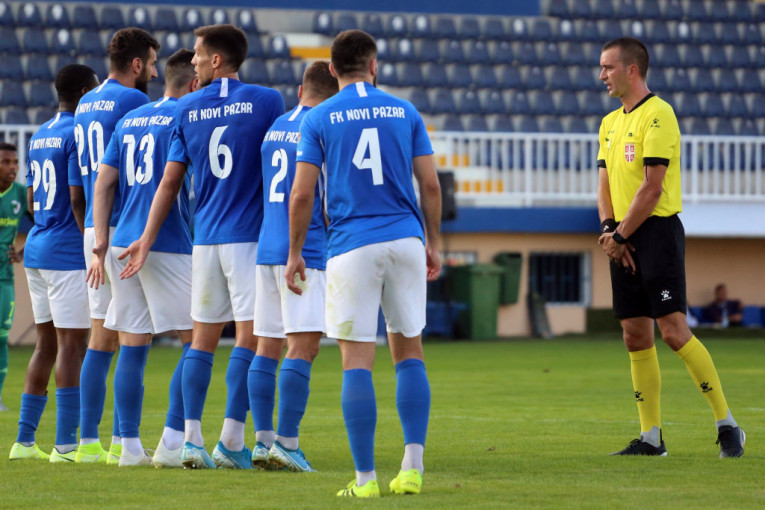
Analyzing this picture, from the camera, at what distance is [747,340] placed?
63.3 feet

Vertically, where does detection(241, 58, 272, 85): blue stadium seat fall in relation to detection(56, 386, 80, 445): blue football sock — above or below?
above

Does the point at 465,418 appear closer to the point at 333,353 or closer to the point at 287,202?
the point at 287,202

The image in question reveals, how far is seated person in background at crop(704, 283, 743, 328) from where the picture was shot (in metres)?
21.7

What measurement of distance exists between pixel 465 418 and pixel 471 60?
18.4 m

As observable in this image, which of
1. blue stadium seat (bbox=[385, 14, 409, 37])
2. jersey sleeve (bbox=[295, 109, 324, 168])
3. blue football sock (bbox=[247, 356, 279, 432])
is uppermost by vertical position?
blue stadium seat (bbox=[385, 14, 409, 37])

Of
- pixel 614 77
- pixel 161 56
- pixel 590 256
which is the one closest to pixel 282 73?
pixel 161 56

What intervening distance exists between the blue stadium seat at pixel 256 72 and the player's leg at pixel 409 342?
19.0m

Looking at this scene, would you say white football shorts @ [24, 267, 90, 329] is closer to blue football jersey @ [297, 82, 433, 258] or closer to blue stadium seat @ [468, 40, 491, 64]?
blue football jersey @ [297, 82, 433, 258]

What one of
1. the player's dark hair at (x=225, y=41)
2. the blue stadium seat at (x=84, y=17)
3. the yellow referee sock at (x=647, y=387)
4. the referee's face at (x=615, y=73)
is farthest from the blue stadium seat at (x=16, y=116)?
the yellow referee sock at (x=647, y=387)

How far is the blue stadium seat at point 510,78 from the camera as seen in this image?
2592 centimetres

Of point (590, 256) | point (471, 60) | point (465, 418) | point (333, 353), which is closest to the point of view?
point (465, 418)

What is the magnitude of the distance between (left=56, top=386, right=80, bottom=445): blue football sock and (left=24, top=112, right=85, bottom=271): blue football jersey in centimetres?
69

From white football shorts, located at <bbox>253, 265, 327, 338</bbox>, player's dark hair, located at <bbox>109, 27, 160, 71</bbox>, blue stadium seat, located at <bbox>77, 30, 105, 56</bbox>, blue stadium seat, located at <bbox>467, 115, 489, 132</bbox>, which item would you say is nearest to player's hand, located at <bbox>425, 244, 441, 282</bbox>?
white football shorts, located at <bbox>253, 265, 327, 338</bbox>

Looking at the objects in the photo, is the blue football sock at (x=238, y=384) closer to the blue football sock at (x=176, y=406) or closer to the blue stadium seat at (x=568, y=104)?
the blue football sock at (x=176, y=406)
